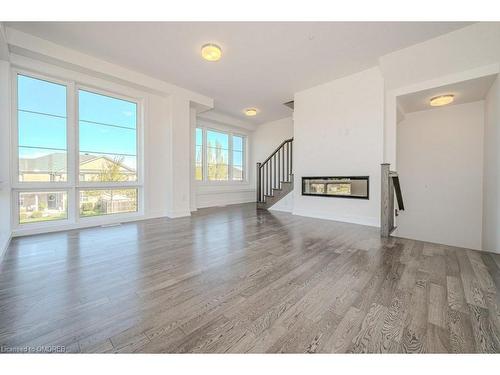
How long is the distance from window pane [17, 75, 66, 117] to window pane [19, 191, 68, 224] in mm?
1469

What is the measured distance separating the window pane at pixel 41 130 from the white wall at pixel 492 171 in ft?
23.9

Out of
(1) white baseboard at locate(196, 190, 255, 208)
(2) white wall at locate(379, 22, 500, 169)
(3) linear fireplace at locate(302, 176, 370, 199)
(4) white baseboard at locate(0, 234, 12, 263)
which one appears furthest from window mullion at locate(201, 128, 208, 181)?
(2) white wall at locate(379, 22, 500, 169)

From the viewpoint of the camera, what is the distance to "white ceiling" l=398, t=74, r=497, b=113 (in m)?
3.40

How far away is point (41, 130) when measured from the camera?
3.60 meters

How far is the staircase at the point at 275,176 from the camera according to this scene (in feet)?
20.1

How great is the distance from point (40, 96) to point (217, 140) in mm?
4746

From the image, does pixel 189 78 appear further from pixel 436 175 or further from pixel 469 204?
pixel 469 204

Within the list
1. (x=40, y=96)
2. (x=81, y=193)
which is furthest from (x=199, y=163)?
(x=40, y=96)

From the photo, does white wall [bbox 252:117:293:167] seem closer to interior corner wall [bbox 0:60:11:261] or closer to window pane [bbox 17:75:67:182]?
window pane [bbox 17:75:67:182]

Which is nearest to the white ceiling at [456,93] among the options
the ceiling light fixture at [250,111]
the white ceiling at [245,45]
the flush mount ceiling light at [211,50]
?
the white ceiling at [245,45]

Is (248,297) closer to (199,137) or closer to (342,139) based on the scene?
(342,139)

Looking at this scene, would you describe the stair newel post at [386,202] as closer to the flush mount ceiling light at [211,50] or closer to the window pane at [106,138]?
the flush mount ceiling light at [211,50]

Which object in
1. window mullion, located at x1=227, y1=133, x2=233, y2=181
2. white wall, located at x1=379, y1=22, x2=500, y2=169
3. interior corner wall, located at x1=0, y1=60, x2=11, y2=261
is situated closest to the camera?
white wall, located at x1=379, y1=22, x2=500, y2=169
